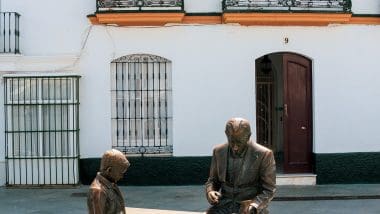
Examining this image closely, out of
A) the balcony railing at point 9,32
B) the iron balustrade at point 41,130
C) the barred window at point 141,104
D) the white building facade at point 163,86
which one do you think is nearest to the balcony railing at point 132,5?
the white building facade at point 163,86

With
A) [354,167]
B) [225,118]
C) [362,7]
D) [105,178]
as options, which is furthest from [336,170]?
[105,178]

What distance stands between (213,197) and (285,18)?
7.41 m

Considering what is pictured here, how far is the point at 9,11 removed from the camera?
12.5m

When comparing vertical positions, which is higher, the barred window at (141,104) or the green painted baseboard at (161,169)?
the barred window at (141,104)

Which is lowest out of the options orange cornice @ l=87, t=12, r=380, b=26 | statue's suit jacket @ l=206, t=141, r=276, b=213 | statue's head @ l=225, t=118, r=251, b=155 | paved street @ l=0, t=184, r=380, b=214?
paved street @ l=0, t=184, r=380, b=214

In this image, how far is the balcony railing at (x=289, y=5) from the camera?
1220cm

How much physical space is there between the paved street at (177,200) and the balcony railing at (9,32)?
2892 millimetres

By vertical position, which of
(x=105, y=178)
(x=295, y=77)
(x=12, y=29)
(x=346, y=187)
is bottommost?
(x=346, y=187)

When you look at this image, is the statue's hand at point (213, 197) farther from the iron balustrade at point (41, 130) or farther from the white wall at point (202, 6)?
the white wall at point (202, 6)

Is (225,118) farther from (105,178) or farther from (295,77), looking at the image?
(105,178)

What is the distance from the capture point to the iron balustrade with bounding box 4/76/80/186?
12.4m

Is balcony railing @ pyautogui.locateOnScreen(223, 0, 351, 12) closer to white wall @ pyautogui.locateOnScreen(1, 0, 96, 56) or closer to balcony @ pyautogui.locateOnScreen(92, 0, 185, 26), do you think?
balcony @ pyautogui.locateOnScreen(92, 0, 185, 26)

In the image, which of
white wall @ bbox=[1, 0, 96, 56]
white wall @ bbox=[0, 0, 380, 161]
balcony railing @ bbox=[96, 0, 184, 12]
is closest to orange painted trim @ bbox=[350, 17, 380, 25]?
white wall @ bbox=[0, 0, 380, 161]

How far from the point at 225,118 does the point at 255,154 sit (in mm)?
7000
